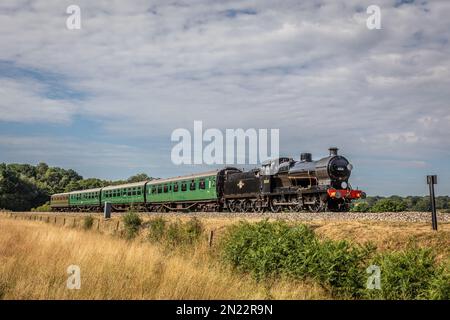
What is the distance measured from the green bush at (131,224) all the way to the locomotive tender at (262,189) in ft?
11.2

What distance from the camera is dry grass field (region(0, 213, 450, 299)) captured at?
9.59 m

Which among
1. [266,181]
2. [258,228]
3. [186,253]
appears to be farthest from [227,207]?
[258,228]

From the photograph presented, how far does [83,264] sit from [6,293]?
3.46 metres

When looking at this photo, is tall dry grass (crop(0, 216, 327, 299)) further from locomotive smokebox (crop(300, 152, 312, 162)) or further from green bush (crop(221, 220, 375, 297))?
locomotive smokebox (crop(300, 152, 312, 162))

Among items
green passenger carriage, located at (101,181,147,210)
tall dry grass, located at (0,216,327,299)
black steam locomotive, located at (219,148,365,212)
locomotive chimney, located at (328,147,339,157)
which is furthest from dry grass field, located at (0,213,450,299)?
green passenger carriage, located at (101,181,147,210)

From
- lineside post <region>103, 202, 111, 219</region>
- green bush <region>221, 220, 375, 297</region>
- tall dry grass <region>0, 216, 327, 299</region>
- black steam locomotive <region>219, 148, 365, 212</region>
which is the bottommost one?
tall dry grass <region>0, 216, 327, 299</region>

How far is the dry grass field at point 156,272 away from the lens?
9586mm

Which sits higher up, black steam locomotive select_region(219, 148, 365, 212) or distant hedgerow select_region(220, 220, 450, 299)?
black steam locomotive select_region(219, 148, 365, 212)

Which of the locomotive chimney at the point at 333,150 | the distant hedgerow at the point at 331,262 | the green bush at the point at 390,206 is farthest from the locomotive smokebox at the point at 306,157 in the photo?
the distant hedgerow at the point at 331,262

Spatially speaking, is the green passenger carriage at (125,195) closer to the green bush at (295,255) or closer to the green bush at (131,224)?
Result: the green bush at (131,224)

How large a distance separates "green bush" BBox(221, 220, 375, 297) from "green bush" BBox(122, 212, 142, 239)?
33.9ft

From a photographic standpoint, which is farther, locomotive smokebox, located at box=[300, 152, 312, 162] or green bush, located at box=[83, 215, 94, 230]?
green bush, located at box=[83, 215, 94, 230]

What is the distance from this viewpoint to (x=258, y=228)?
13.9 metres

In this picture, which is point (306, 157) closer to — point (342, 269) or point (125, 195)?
point (342, 269)
